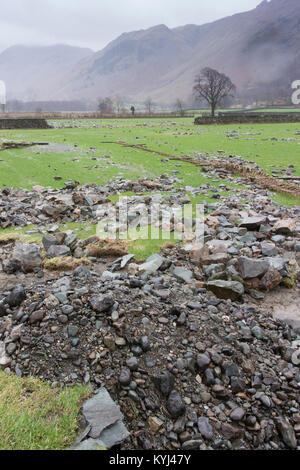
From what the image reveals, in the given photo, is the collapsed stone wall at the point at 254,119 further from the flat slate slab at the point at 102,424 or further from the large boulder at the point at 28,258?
the flat slate slab at the point at 102,424

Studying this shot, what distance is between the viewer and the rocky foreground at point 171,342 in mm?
3834

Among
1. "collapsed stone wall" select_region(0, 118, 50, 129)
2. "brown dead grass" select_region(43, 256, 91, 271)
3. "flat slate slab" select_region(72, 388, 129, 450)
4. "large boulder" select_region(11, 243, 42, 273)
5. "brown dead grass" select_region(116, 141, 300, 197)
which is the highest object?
"collapsed stone wall" select_region(0, 118, 50, 129)

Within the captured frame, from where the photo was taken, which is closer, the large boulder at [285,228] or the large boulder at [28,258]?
the large boulder at [28,258]

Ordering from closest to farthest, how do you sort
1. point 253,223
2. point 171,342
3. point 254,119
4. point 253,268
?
1. point 171,342
2. point 253,268
3. point 253,223
4. point 254,119

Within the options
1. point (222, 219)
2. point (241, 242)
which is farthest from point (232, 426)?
point (222, 219)

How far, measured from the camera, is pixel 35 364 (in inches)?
168

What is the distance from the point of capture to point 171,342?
183 inches

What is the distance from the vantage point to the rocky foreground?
3.83 m

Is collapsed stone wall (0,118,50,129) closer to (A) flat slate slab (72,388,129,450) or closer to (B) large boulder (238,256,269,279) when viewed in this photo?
(B) large boulder (238,256,269,279)

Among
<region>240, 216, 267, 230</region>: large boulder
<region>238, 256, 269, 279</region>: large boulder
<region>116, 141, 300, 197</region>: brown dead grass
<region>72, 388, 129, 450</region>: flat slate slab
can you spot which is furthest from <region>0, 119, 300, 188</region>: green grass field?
<region>72, 388, 129, 450</region>: flat slate slab

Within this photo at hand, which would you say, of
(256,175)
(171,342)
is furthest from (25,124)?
(171,342)

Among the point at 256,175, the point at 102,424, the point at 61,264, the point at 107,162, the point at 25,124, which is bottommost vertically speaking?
the point at 102,424

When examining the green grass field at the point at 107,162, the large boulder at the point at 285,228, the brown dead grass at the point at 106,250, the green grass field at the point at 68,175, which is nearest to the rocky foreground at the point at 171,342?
the green grass field at the point at 68,175

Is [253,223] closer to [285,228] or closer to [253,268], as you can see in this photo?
[285,228]
